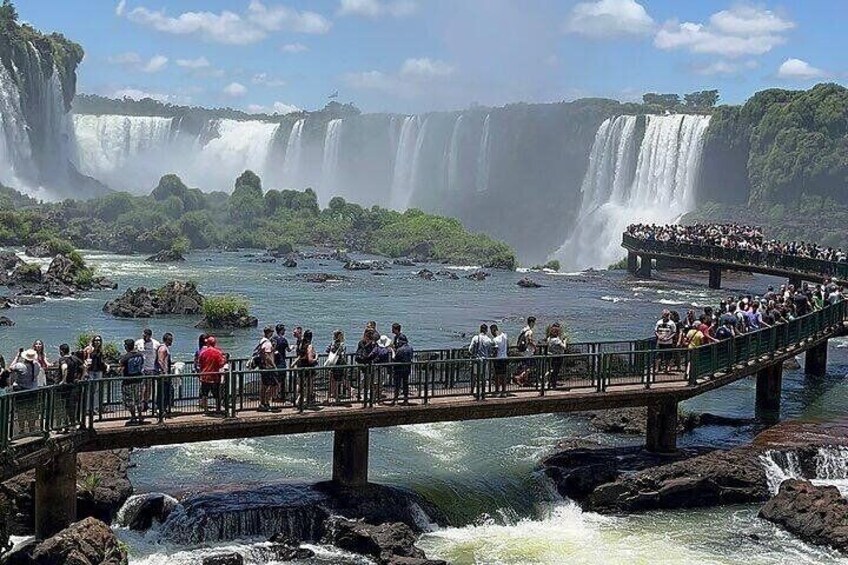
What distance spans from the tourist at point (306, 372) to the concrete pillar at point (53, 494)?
3477mm

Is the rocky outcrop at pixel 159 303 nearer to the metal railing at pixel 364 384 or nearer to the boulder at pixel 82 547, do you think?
the metal railing at pixel 364 384

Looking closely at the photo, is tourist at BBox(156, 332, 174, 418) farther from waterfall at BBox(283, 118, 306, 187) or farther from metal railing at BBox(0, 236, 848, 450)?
waterfall at BBox(283, 118, 306, 187)

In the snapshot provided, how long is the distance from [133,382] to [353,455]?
366 cm

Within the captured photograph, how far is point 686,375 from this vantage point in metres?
21.0

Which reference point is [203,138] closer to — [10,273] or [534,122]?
[534,122]

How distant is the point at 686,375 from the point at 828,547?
15.3ft

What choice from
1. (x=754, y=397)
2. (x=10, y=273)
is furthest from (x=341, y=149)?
(x=754, y=397)

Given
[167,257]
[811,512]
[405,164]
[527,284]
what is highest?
[405,164]

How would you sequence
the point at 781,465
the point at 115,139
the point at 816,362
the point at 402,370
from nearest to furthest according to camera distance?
1. the point at 402,370
2. the point at 781,465
3. the point at 816,362
4. the point at 115,139

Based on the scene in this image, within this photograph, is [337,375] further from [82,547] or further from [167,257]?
[167,257]

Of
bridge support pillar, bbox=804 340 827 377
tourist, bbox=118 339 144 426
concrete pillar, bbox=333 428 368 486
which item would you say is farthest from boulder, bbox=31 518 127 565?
bridge support pillar, bbox=804 340 827 377

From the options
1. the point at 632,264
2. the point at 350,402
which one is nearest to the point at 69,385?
the point at 350,402

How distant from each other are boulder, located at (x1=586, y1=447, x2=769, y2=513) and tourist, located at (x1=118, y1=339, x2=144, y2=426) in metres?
7.44

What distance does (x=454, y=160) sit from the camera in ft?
366
